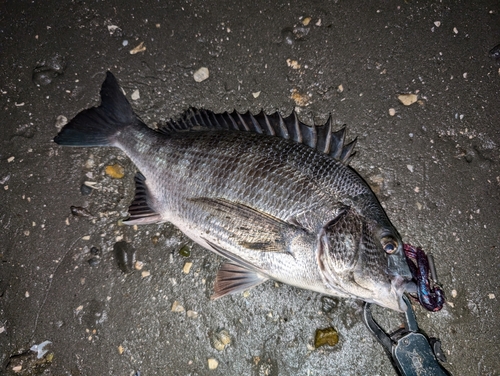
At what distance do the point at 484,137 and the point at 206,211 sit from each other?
7.49ft

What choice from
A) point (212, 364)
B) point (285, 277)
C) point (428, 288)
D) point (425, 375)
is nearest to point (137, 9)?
point (285, 277)

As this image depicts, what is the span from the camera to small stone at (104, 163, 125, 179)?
2.86 m

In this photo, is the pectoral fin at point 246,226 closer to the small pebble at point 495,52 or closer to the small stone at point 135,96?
the small stone at point 135,96

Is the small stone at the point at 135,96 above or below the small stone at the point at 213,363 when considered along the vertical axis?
above

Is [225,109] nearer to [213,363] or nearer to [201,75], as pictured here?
[201,75]

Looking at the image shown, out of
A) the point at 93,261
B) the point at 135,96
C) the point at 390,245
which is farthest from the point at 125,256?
the point at 390,245

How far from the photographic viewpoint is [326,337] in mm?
2625

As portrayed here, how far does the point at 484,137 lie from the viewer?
280 cm

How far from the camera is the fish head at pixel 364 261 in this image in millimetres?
2035

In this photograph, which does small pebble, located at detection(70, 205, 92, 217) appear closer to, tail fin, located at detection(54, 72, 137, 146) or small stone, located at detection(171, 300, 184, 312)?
tail fin, located at detection(54, 72, 137, 146)

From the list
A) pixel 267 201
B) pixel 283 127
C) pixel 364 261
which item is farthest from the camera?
pixel 283 127

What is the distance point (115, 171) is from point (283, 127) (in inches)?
56.1

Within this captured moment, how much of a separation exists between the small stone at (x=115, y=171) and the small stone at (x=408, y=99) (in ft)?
7.71

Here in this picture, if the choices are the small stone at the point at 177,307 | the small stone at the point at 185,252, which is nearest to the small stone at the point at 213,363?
the small stone at the point at 177,307
